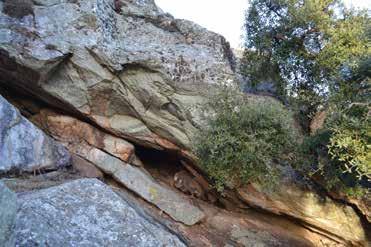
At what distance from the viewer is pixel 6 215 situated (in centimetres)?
304

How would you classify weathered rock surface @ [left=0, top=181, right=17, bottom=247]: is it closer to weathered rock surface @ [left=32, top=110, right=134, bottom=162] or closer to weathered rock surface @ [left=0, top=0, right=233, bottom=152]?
weathered rock surface @ [left=0, top=0, right=233, bottom=152]

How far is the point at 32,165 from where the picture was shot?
9.59 meters

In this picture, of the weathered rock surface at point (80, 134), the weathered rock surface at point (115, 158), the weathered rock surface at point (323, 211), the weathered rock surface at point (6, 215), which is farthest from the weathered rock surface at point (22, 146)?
the weathered rock surface at point (323, 211)

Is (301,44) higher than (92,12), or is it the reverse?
(301,44)

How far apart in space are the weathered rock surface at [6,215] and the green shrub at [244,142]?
25.7ft

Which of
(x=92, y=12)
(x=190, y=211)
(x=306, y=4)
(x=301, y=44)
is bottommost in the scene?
(x=190, y=211)

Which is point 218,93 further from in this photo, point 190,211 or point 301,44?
point 301,44

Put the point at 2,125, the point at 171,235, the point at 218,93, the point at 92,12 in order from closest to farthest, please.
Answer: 1. the point at 171,235
2. the point at 2,125
3. the point at 218,93
4. the point at 92,12

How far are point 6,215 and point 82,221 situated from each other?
204cm

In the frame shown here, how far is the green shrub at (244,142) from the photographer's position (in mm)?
10719

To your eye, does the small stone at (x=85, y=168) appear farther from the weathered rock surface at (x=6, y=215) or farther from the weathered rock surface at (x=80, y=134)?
the weathered rock surface at (x=6, y=215)

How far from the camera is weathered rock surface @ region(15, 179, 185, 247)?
14.7ft

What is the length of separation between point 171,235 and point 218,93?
6.65 meters

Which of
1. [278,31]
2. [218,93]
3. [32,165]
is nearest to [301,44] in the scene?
[278,31]
